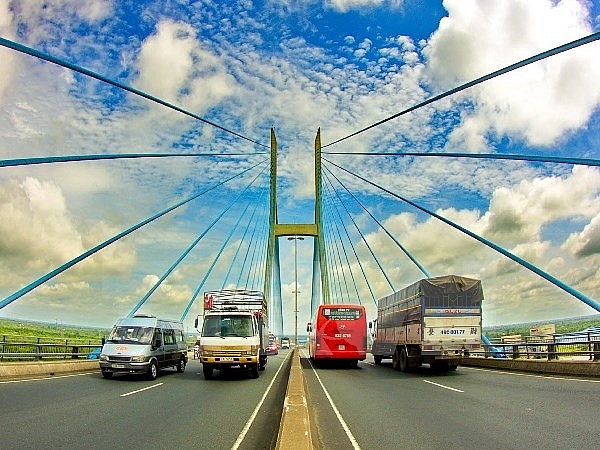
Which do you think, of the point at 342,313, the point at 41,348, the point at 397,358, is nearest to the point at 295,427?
the point at 397,358

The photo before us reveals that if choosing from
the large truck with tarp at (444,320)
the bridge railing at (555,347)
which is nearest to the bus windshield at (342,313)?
the large truck with tarp at (444,320)

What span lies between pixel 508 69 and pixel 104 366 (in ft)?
51.3

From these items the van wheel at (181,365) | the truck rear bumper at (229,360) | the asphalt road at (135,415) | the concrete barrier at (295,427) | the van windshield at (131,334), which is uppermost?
the van windshield at (131,334)

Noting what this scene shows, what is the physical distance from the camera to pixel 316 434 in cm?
852

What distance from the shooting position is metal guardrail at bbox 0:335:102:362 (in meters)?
21.8

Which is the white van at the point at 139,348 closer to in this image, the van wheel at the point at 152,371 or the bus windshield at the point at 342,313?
Answer: the van wheel at the point at 152,371

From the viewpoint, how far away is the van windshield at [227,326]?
2041 centimetres

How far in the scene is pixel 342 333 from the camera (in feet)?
91.1

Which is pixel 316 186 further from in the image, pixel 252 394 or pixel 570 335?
pixel 252 394

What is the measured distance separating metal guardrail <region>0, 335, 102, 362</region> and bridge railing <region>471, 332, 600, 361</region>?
16684mm

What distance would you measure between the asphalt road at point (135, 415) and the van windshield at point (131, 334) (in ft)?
7.53

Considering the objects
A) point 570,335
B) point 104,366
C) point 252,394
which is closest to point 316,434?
point 252,394

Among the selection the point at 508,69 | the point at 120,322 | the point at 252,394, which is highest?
the point at 508,69

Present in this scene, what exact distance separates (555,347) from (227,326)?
1175cm
